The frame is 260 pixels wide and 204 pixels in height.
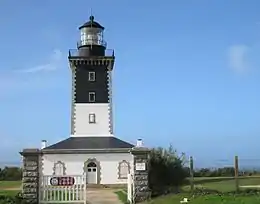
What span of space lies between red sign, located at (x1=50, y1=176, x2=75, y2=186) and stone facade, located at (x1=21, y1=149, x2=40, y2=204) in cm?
62

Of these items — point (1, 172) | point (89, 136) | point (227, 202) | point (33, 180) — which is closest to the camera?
point (227, 202)

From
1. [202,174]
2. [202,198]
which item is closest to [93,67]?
[202,174]

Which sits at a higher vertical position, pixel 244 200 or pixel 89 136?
pixel 89 136

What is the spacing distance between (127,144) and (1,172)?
16.0 meters

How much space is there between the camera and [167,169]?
22.5 meters

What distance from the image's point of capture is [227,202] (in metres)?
14.1

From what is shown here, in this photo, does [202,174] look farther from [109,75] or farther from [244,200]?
[244,200]

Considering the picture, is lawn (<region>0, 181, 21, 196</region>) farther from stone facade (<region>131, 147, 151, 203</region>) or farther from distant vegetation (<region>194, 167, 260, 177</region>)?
distant vegetation (<region>194, 167, 260, 177</region>)

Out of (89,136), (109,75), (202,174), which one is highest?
(109,75)

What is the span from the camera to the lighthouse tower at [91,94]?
139 ft

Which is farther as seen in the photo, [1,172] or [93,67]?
[1,172]

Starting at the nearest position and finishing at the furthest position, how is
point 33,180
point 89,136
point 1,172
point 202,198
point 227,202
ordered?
point 227,202, point 202,198, point 33,180, point 89,136, point 1,172

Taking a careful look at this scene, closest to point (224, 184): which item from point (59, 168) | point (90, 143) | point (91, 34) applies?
point (90, 143)

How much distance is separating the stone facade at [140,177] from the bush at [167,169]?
9.72 ft
